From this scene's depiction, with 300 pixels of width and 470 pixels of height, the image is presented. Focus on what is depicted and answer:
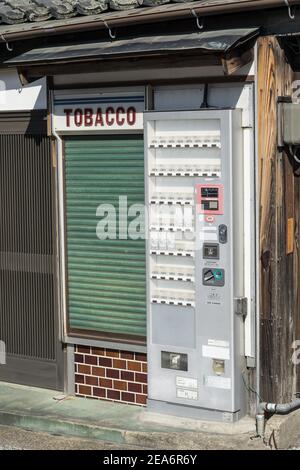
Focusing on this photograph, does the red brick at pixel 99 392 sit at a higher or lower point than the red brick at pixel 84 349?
lower

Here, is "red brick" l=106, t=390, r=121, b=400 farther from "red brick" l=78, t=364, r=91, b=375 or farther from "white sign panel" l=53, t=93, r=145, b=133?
"white sign panel" l=53, t=93, r=145, b=133

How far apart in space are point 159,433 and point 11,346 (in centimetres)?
246

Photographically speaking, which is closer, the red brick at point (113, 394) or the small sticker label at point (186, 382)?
the small sticker label at point (186, 382)

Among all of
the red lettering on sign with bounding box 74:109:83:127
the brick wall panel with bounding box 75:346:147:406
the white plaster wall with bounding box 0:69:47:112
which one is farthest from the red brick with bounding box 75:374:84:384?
the white plaster wall with bounding box 0:69:47:112

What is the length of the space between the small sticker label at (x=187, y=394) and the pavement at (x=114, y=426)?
0.21 meters

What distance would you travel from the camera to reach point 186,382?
8102 millimetres

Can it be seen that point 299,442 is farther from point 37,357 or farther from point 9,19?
point 9,19

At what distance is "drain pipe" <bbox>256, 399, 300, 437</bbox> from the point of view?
25.1 feet

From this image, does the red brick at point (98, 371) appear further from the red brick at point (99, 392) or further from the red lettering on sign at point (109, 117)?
the red lettering on sign at point (109, 117)

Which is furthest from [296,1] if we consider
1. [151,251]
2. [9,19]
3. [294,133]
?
[9,19]

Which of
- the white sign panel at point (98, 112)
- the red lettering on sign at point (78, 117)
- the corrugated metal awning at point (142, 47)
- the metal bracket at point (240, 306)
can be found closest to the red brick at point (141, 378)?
the metal bracket at point (240, 306)

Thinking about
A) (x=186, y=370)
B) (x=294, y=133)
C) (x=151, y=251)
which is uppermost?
(x=294, y=133)

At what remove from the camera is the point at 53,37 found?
885cm

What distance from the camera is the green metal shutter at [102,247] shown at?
8.62 meters
